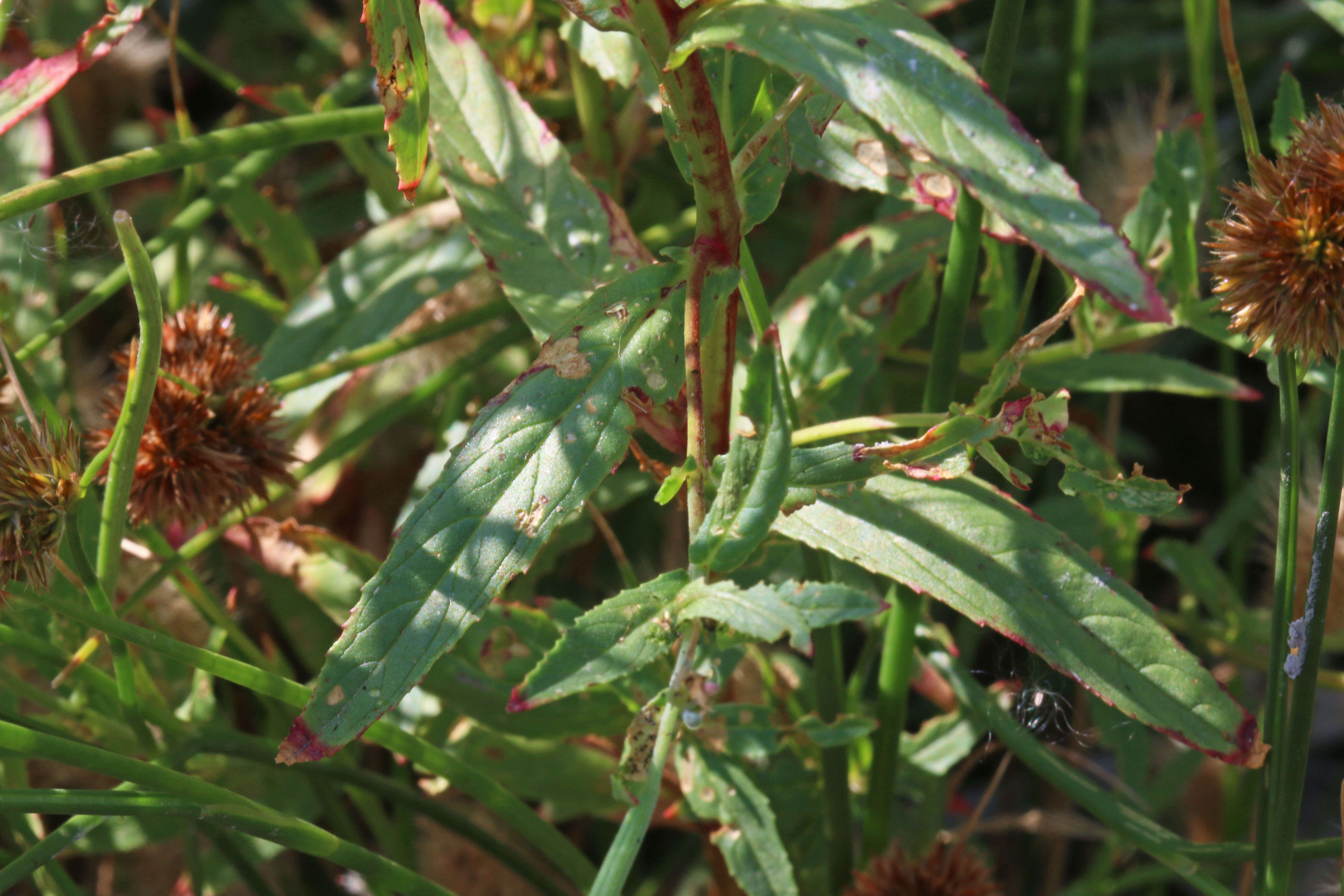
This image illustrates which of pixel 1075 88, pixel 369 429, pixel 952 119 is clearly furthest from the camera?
pixel 1075 88

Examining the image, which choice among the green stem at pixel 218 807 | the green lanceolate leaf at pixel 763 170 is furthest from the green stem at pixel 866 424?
the green stem at pixel 218 807

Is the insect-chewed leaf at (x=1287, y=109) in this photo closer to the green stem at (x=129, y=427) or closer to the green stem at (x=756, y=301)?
the green stem at (x=756, y=301)

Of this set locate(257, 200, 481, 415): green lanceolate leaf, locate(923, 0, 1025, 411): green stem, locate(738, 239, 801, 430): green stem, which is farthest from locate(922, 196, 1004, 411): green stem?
locate(257, 200, 481, 415): green lanceolate leaf

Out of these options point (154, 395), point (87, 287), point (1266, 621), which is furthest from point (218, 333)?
point (1266, 621)

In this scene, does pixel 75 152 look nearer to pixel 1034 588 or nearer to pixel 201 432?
pixel 201 432

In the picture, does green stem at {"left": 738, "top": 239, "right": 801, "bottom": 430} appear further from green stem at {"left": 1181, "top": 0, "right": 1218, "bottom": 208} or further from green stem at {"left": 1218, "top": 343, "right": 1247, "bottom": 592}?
green stem at {"left": 1218, "top": 343, "right": 1247, "bottom": 592}

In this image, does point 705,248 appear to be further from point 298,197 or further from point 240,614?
point 298,197

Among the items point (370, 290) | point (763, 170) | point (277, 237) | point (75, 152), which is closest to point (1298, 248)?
point (763, 170)
